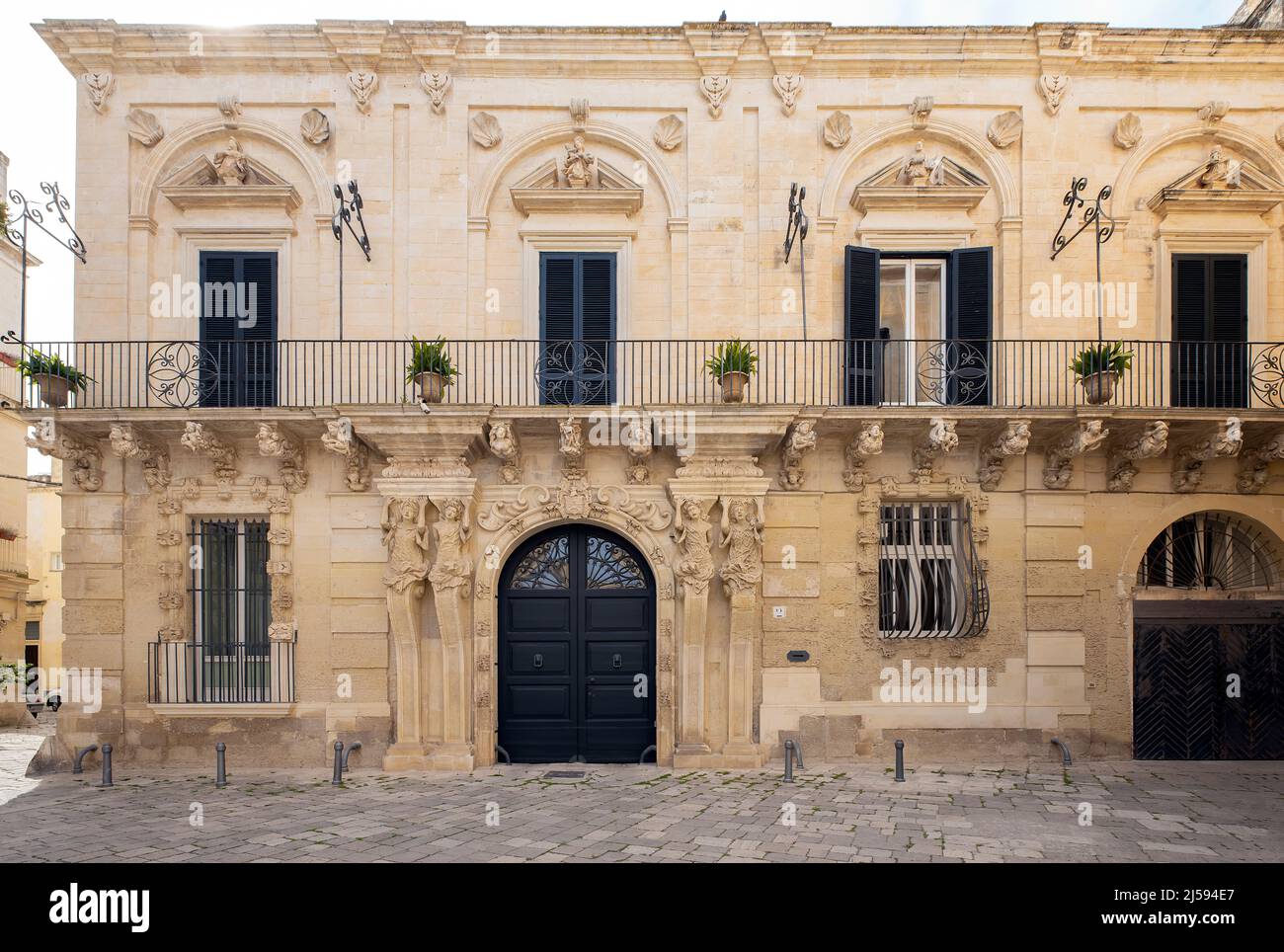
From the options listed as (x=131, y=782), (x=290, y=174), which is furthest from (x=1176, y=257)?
(x=131, y=782)

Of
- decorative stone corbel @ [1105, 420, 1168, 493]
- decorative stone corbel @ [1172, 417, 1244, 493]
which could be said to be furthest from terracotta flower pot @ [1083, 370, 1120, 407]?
decorative stone corbel @ [1172, 417, 1244, 493]

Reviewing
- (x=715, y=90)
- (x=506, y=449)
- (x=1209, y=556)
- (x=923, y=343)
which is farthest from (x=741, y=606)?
(x=715, y=90)

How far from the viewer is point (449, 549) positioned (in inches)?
413

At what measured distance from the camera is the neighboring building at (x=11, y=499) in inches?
719

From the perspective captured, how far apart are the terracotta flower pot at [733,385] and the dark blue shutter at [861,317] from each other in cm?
185

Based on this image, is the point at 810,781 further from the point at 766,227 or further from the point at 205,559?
the point at 205,559

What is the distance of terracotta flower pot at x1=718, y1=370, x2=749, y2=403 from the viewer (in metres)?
10.3

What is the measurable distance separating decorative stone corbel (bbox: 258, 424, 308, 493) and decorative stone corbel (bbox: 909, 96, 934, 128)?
33.2ft

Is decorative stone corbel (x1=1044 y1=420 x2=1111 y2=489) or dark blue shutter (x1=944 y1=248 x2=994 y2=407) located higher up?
dark blue shutter (x1=944 y1=248 x2=994 y2=407)

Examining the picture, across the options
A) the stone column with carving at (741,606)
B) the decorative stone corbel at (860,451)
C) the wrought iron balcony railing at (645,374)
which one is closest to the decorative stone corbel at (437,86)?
the wrought iron balcony railing at (645,374)

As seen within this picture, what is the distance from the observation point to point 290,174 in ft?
37.5

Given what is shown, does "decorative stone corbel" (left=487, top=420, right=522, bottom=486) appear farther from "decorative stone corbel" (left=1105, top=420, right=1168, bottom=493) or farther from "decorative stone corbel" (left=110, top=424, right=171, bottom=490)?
"decorative stone corbel" (left=1105, top=420, right=1168, bottom=493)

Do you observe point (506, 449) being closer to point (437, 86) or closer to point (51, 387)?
point (437, 86)

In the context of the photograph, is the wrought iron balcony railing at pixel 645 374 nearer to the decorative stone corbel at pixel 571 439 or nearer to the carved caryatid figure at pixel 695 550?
the decorative stone corbel at pixel 571 439
